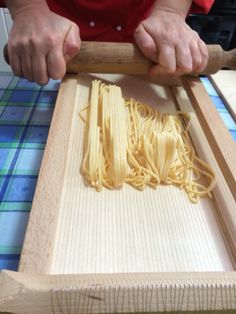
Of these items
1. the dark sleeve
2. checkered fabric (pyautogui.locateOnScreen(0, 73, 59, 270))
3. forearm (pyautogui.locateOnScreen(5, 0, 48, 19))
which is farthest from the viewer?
the dark sleeve

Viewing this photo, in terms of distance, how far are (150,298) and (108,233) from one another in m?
0.18

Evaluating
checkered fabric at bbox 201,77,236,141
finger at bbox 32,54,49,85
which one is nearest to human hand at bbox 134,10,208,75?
checkered fabric at bbox 201,77,236,141

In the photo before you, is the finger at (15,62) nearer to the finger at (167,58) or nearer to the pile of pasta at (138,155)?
the pile of pasta at (138,155)

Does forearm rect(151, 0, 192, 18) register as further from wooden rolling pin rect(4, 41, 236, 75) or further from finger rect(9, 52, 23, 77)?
finger rect(9, 52, 23, 77)

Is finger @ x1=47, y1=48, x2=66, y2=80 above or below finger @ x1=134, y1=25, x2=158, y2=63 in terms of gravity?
below

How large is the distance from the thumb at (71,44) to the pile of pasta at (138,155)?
0.56 feet

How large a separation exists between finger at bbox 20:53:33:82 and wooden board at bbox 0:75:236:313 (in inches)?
6.0

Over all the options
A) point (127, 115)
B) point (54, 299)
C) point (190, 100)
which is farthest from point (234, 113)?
point (54, 299)

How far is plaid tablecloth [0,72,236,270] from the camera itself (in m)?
0.52

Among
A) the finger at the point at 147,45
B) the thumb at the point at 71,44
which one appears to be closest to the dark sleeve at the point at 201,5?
the finger at the point at 147,45

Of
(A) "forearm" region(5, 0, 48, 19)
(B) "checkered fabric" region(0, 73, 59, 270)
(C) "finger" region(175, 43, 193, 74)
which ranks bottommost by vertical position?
(B) "checkered fabric" region(0, 73, 59, 270)

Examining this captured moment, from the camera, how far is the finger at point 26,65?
0.75 meters

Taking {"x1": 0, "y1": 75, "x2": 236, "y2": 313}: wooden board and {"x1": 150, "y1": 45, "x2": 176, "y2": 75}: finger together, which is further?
{"x1": 150, "y1": 45, "x2": 176, "y2": 75}: finger

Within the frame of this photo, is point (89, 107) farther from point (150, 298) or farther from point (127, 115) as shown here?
point (150, 298)
